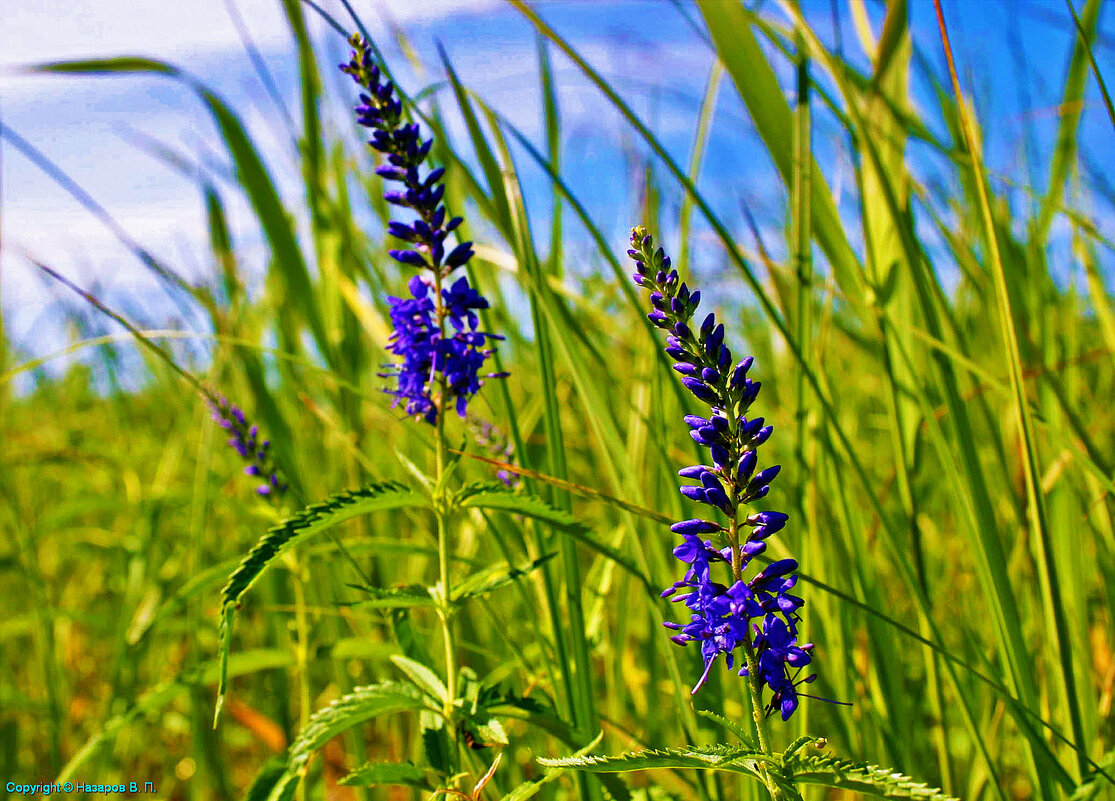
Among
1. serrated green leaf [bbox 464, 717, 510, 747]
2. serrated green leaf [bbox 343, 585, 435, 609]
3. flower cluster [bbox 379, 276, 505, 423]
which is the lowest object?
serrated green leaf [bbox 464, 717, 510, 747]

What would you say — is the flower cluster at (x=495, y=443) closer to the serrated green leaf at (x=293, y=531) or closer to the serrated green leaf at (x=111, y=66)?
the serrated green leaf at (x=293, y=531)

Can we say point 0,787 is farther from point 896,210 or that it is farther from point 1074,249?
point 1074,249

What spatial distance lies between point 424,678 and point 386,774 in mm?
215

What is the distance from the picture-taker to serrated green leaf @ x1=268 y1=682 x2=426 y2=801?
55.2 inches

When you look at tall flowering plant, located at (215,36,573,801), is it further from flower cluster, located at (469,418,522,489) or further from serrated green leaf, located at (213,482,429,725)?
flower cluster, located at (469,418,522,489)

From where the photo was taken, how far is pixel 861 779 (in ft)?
3.36

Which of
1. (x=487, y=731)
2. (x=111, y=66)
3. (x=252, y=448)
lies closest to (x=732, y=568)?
(x=487, y=731)

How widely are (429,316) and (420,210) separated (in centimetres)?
25

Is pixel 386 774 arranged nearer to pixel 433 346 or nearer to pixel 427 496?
pixel 427 496

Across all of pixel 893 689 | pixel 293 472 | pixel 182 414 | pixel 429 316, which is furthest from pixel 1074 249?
pixel 182 414

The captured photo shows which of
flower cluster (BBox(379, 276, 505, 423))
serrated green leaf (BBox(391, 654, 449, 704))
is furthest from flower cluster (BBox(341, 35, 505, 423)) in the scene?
serrated green leaf (BBox(391, 654, 449, 704))

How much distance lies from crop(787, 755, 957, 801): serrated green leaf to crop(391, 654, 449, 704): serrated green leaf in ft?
2.74

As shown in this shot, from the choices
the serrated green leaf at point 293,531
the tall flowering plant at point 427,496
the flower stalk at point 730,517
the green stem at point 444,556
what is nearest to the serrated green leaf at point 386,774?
the tall flowering plant at point 427,496

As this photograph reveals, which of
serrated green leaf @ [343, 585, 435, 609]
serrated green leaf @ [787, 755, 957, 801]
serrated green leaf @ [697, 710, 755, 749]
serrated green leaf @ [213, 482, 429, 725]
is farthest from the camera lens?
serrated green leaf @ [343, 585, 435, 609]
